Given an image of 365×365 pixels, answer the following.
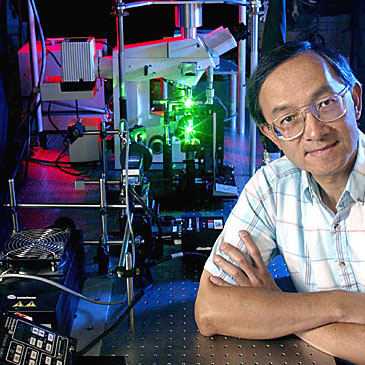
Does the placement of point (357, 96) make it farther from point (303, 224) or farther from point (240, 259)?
point (240, 259)

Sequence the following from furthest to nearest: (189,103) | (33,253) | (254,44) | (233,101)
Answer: (233,101)
(189,103)
(254,44)
(33,253)

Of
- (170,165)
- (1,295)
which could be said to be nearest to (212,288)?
(1,295)

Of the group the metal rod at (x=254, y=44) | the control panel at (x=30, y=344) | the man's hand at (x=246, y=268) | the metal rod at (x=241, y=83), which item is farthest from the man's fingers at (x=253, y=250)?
the metal rod at (x=241, y=83)

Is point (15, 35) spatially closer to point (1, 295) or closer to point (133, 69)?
point (133, 69)

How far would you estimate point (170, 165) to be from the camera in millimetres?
2551

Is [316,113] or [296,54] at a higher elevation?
[296,54]

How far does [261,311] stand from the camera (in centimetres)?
114

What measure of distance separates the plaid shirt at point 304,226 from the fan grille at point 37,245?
1.46ft

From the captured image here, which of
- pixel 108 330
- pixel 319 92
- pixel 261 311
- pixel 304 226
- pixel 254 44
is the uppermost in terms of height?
pixel 254 44

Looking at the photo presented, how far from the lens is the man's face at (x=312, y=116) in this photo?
118 centimetres

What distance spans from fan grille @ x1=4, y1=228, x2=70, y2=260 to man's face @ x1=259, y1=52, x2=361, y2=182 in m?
0.68

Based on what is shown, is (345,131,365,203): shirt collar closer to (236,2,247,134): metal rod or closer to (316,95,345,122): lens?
(316,95,345,122): lens

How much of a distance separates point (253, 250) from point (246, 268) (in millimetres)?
57

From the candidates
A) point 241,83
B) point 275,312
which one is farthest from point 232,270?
point 241,83
